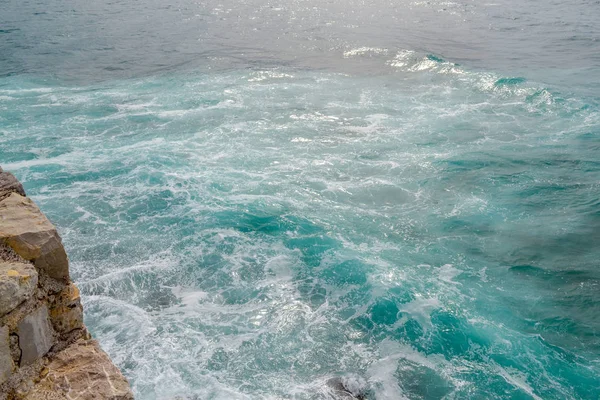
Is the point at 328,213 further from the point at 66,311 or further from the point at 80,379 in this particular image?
the point at 80,379

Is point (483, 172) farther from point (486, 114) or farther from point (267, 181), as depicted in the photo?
point (267, 181)

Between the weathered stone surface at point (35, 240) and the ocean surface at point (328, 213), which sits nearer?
the weathered stone surface at point (35, 240)

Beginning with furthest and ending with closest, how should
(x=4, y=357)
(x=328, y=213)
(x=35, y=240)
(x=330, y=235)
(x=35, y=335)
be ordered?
1. (x=328, y=213)
2. (x=330, y=235)
3. (x=35, y=240)
4. (x=35, y=335)
5. (x=4, y=357)

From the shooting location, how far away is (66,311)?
416 centimetres

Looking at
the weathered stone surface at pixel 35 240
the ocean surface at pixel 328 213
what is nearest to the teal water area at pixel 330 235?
the ocean surface at pixel 328 213

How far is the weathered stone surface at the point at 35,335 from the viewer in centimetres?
371

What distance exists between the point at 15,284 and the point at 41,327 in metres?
0.45

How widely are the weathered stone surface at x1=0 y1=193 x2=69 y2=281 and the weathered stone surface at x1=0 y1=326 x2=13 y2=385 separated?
25.8 inches

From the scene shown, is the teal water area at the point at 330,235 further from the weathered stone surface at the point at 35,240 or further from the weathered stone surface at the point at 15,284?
the weathered stone surface at the point at 15,284

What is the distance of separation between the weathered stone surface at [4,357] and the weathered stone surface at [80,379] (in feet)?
0.75

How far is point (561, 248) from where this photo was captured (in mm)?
12266

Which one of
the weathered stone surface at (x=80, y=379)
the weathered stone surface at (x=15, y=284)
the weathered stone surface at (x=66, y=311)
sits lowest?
the weathered stone surface at (x=80, y=379)

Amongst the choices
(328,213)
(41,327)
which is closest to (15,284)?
(41,327)

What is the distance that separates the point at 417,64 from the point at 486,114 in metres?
7.85
